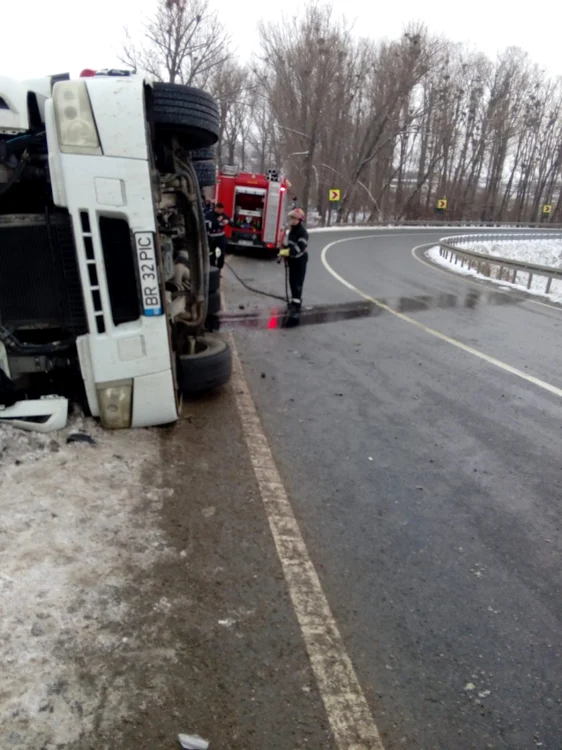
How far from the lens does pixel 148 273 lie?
4129mm

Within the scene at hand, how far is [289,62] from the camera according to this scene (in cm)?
4219

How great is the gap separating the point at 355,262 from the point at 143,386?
1551 cm

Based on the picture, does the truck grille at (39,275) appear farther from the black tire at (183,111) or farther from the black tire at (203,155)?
the black tire at (203,155)

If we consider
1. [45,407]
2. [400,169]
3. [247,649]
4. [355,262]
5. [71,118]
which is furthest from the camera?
[400,169]

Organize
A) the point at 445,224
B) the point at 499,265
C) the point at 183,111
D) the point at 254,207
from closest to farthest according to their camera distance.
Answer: the point at 183,111
the point at 499,265
the point at 254,207
the point at 445,224

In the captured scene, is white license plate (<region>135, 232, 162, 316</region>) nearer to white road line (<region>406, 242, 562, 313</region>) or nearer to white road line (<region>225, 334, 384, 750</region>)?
white road line (<region>225, 334, 384, 750</region>)

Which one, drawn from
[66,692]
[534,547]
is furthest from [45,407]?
[534,547]

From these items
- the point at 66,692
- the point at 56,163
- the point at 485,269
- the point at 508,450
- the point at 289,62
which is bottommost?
the point at 485,269

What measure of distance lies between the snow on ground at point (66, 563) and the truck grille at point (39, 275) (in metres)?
0.76

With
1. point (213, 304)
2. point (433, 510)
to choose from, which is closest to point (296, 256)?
point (213, 304)

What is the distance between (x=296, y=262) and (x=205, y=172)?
11.3ft

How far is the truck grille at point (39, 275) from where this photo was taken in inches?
160

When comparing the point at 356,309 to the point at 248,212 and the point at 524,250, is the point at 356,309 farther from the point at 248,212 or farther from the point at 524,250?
the point at 524,250

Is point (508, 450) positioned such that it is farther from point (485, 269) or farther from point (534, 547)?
point (485, 269)
